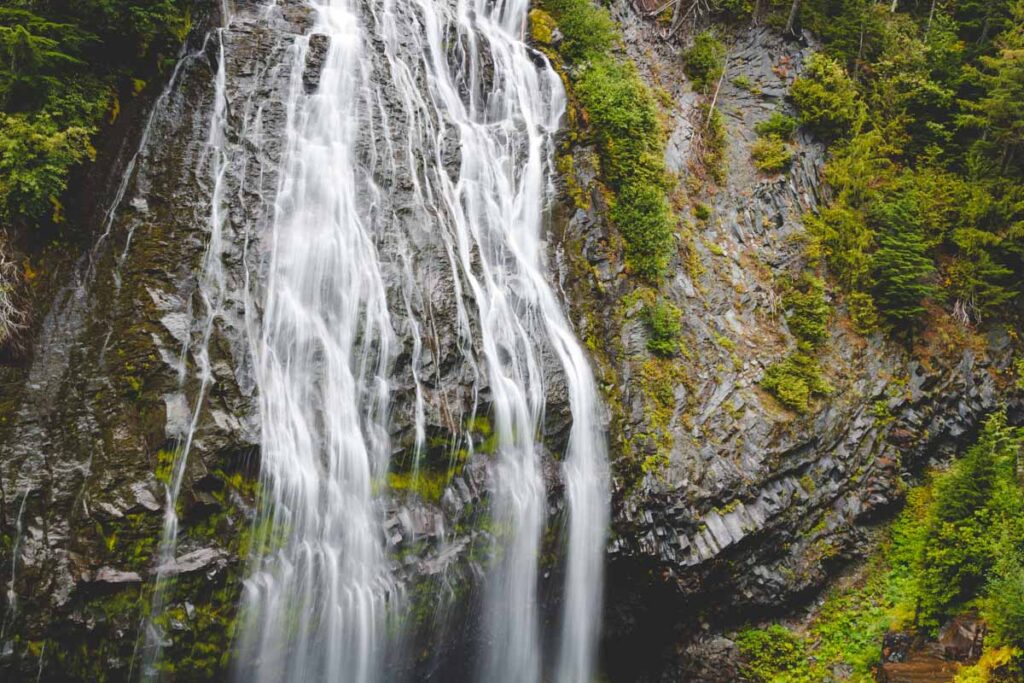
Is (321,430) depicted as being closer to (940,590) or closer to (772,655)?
(772,655)

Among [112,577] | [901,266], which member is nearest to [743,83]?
[901,266]

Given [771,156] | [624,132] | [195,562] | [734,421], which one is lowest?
[195,562]

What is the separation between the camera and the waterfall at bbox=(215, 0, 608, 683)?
27.3ft

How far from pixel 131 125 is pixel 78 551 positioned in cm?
616

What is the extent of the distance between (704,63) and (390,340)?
1264cm

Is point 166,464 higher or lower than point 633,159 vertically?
lower

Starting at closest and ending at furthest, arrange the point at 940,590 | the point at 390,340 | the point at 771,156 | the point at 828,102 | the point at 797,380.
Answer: the point at 390,340, the point at 940,590, the point at 797,380, the point at 771,156, the point at 828,102

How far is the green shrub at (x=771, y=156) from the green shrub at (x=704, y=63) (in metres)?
2.40

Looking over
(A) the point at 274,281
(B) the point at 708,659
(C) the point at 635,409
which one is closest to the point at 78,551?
(A) the point at 274,281

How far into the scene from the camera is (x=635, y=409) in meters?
11.6

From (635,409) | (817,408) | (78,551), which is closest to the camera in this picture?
(78,551)

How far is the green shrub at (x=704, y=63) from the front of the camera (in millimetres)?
17328

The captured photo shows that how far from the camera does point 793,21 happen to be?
18688mm

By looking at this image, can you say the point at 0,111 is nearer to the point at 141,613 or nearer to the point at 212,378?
the point at 212,378
